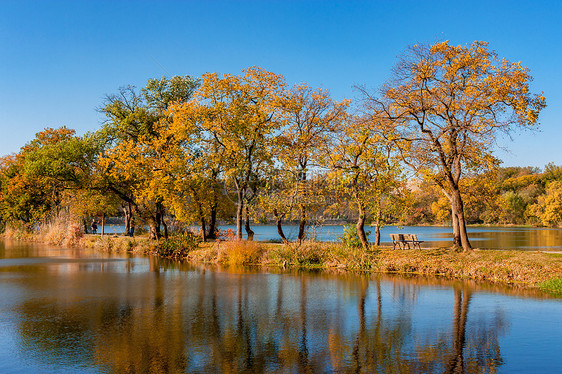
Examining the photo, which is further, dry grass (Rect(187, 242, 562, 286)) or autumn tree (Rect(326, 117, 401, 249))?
autumn tree (Rect(326, 117, 401, 249))

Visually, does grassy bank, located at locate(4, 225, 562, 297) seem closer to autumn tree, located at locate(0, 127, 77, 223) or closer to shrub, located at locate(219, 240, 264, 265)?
shrub, located at locate(219, 240, 264, 265)

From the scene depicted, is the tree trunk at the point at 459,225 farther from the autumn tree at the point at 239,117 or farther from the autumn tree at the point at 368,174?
the autumn tree at the point at 239,117

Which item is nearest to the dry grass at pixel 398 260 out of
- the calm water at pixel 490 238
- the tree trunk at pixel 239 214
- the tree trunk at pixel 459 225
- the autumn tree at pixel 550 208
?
the tree trunk at pixel 459 225

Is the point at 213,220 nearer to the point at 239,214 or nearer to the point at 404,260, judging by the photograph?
the point at 239,214

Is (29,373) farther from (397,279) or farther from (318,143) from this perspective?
(318,143)

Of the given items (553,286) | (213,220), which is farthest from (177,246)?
(553,286)

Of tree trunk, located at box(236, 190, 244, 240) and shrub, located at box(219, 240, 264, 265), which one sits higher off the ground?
tree trunk, located at box(236, 190, 244, 240)

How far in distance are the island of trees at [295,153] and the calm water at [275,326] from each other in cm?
812

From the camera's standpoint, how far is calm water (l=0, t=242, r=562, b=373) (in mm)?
11187

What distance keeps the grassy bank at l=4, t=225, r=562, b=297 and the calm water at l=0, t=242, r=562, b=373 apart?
7.19 feet

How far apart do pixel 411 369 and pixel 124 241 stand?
37587 millimetres

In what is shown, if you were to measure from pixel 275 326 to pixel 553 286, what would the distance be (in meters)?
13.3

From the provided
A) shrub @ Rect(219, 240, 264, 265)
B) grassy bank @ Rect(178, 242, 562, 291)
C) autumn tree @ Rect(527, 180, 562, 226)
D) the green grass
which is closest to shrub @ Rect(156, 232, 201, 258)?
grassy bank @ Rect(178, 242, 562, 291)

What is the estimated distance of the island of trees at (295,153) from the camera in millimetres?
27078
